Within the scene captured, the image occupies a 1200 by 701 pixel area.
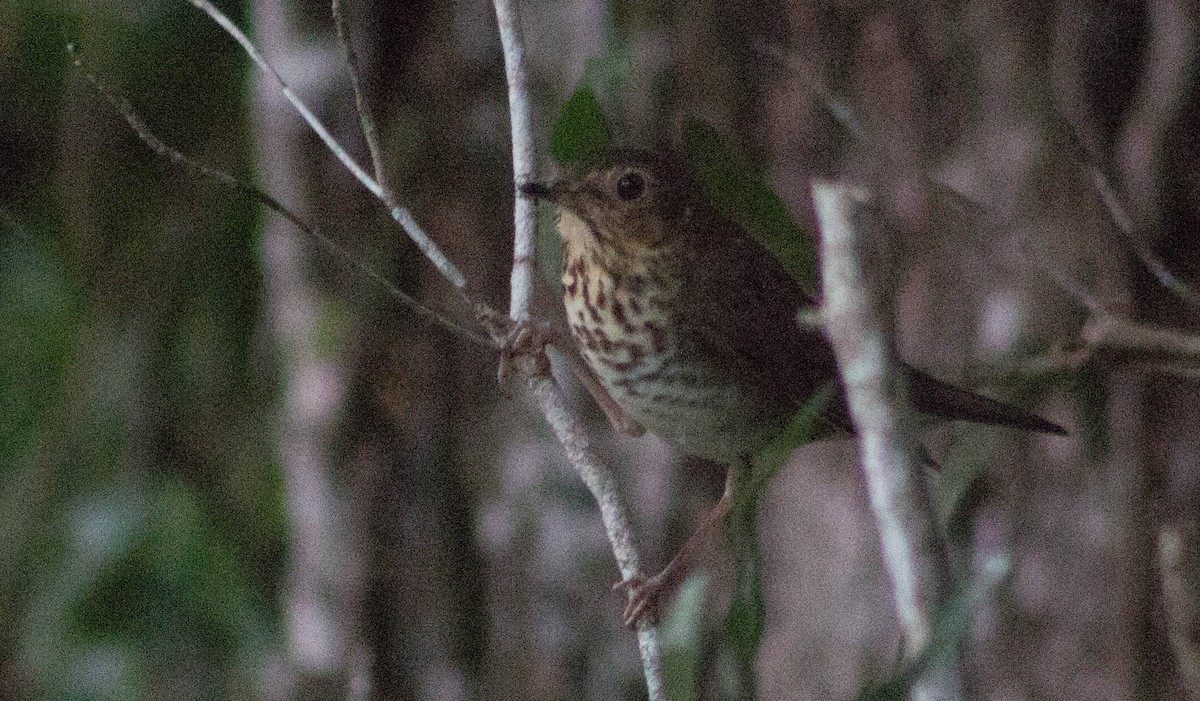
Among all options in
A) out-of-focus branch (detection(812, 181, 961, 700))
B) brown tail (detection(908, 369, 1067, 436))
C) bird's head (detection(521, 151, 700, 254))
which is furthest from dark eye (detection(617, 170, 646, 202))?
out-of-focus branch (detection(812, 181, 961, 700))

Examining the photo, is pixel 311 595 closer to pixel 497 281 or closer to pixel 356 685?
pixel 356 685

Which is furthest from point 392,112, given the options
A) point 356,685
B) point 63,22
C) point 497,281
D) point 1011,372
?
point 1011,372

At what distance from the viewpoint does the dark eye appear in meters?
2.52

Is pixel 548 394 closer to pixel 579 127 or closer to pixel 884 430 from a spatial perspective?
pixel 579 127

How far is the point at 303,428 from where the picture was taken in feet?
10.1

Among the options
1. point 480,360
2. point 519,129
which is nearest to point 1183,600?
point 519,129

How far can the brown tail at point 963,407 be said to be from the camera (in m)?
2.38

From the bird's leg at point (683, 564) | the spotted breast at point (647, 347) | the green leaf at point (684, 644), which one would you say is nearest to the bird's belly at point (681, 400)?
the spotted breast at point (647, 347)

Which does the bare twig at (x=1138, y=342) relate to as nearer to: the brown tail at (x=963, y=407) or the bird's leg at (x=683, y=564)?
the brown tail at (x=963, y=407)

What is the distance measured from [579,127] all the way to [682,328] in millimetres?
664

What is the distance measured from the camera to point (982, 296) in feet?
10.2

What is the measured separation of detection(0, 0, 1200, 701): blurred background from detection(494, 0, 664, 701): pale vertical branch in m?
0.77

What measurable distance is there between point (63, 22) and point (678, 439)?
1.95 m

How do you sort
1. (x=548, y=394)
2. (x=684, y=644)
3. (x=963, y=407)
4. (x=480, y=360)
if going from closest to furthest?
(x=684, y=644), (x=548, y=394), (x=963, y=407), (x=480, y=360)
